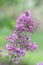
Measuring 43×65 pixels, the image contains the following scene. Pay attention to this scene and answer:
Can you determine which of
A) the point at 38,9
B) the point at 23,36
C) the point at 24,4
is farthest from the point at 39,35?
the point at 23,36

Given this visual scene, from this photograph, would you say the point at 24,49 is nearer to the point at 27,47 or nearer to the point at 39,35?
the point at 27,47

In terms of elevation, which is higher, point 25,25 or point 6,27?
point 6,27

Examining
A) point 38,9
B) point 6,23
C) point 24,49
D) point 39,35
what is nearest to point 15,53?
point 24,49

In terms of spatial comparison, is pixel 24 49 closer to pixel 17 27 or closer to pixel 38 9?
pixel 17 27

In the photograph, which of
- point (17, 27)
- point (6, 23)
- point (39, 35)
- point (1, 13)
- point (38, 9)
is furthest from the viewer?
point (38, 9)

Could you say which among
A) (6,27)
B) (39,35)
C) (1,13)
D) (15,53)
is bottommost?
(15,53)

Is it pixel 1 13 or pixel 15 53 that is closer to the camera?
pixel 15 53

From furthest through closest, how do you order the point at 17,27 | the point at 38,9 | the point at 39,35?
the point at 38,9, the point at 39,35, the point at 17,27
